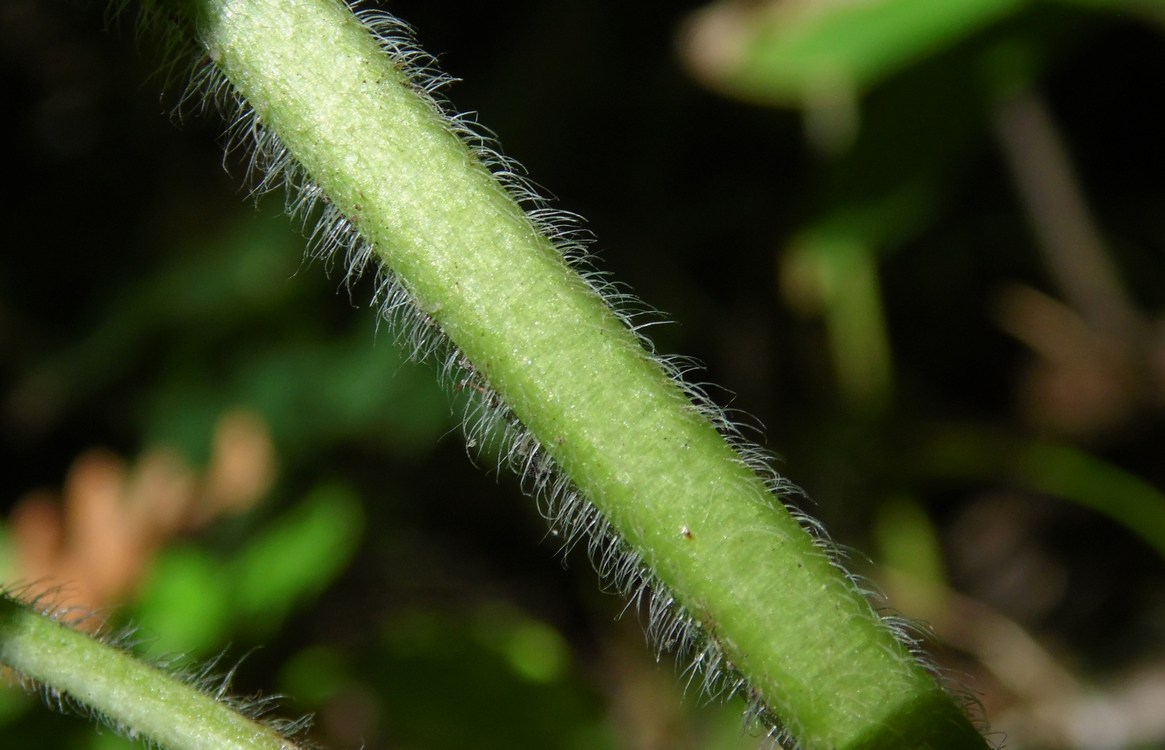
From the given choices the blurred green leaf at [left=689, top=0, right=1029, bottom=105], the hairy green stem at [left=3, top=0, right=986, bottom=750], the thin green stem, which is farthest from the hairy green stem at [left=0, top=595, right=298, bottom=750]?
the blurred green leaf at [left=689, top=0, right=1029, bottom=105]

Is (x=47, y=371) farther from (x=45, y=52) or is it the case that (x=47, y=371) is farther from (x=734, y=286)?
(x=734, y=286)

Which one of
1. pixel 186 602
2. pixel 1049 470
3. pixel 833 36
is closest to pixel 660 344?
pixel 833 36

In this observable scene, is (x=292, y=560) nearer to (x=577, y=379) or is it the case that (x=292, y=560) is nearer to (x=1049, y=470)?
(x=577, y=379)

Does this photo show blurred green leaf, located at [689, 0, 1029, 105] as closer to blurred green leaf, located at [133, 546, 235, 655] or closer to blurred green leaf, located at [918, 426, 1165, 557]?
blurred green leaf, located at [918, 426, 1165, 557]

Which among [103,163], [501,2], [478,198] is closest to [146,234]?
[103,163]

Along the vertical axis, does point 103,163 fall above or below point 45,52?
below
